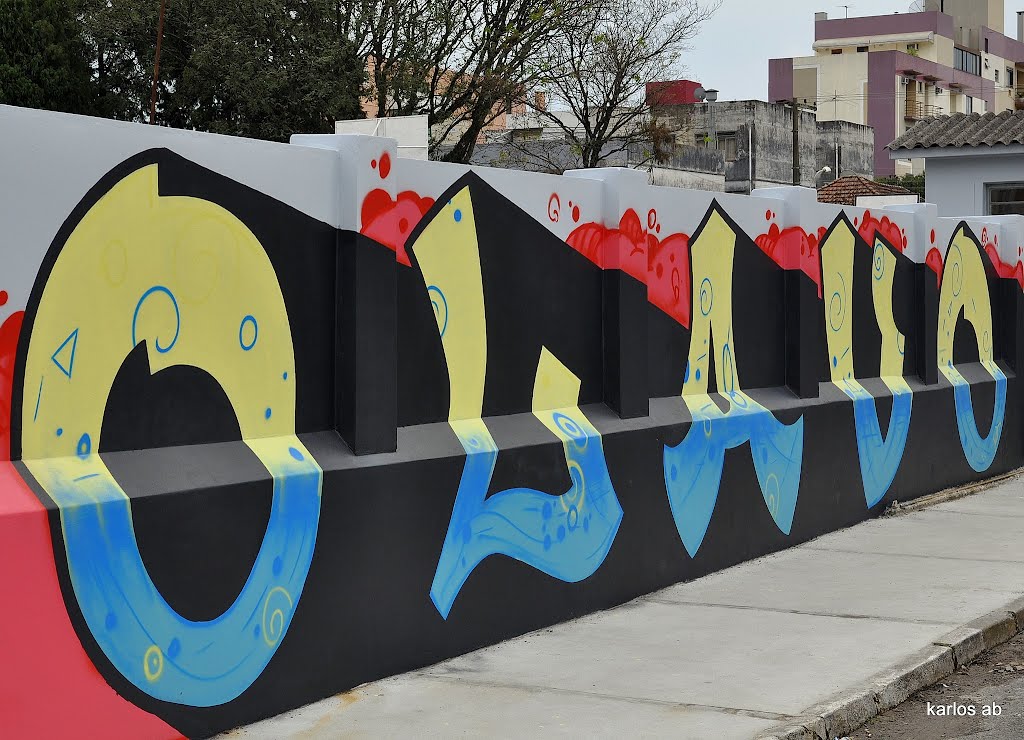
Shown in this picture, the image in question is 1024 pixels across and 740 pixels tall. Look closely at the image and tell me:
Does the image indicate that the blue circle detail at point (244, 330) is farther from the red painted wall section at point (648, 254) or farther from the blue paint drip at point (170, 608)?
the red painted wall section at point (648, 254)

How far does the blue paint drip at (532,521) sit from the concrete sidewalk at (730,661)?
1.10ft

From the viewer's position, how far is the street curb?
514 centimetres

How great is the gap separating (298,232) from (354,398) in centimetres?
71

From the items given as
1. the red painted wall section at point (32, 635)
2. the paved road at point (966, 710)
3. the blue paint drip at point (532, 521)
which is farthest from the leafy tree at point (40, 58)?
the red painted wall section at point (32, 635)

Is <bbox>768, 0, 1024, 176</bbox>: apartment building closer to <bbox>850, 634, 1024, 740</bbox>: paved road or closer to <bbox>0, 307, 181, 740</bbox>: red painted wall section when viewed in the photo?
<bbox>850, 634, 1024, 740</bbox>: paved road

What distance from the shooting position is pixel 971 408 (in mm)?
12203

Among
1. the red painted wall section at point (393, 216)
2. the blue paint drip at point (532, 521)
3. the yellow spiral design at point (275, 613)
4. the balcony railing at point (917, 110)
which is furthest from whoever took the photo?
the balcony railing at point (917, 110)

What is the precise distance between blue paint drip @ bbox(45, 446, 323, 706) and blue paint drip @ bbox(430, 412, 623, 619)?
0.95 metres

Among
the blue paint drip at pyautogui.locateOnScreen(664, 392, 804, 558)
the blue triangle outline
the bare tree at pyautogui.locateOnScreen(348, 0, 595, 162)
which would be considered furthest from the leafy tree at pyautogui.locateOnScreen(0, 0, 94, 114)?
the blue triangle outline

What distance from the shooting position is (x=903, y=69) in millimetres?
76938

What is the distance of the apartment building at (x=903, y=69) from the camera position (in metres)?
77.2

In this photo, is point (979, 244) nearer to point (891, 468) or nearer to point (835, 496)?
point (891, 468)

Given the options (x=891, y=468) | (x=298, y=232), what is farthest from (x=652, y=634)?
(x=891, y=468)

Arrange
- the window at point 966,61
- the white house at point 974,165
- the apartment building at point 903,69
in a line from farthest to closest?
the window at point 966,61, the apartment building at point 903,69, the white house at point 974,165
